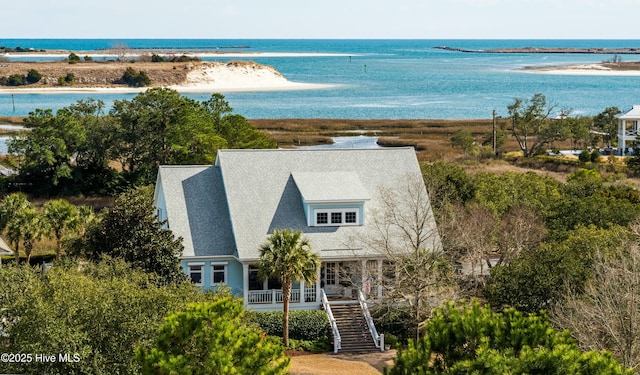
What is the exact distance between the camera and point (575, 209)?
141 feet

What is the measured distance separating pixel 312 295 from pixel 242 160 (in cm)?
738

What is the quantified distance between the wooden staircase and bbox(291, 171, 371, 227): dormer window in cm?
381

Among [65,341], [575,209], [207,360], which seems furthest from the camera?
[575,209]

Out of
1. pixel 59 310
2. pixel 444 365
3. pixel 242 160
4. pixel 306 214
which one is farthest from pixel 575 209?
pixel 59 310

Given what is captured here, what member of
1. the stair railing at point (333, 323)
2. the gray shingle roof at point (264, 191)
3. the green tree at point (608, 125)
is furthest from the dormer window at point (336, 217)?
the green tree at point (608, 125)

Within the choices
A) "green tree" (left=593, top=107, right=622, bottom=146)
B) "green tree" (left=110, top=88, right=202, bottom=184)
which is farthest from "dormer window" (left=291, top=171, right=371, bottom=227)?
"green tree" (left=593, top=107, right=622, bottom=146)

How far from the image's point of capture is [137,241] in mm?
36719

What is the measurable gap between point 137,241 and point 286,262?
5.86 m

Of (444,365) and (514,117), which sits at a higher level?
(514,117)

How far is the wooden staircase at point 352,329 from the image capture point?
122 ft

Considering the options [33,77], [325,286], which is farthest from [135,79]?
[325,286]

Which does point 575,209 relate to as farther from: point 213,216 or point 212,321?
point 212,321

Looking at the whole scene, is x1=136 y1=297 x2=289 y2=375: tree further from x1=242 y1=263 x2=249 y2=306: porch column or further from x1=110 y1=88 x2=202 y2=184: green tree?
x1=110 y1=88 x2=202 y2=184: green tree

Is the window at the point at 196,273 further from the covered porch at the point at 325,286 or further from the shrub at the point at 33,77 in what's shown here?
the shrub at the point at 33,77
